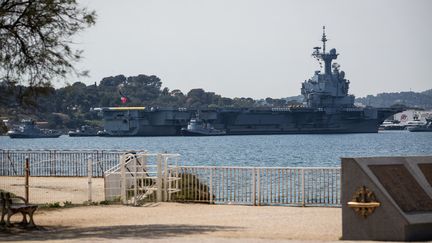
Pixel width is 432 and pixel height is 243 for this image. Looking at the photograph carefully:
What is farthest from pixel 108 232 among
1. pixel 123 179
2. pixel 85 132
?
pixel 85 132

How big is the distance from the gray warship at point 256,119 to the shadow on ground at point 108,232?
133002mm

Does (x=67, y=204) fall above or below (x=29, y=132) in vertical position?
above

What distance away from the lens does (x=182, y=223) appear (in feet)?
50.8

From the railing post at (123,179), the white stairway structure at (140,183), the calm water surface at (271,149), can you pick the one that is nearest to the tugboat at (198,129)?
the calm water surface at (271,149)

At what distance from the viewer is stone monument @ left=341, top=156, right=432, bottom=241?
12445 mm

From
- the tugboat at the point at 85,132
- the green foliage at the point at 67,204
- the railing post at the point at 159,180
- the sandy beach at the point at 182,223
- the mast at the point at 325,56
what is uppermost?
the mast at the point at 325,56

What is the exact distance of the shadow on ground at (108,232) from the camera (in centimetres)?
1344

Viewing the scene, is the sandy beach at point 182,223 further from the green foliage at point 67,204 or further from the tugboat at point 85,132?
the tugboat at point 85,132

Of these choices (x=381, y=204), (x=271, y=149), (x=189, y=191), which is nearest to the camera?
(x=381, y=204)

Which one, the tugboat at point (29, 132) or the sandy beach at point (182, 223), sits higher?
the sandy beach at point (182, 223)

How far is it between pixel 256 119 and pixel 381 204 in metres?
141

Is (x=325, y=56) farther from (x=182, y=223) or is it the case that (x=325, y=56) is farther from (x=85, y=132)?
(x=182, y=223)

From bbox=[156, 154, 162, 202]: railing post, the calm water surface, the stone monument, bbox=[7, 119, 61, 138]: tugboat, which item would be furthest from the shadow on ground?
bbox=[7, 119, 61, 138]: tugboat

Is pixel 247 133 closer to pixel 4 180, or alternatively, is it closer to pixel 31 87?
pixel 4 180
